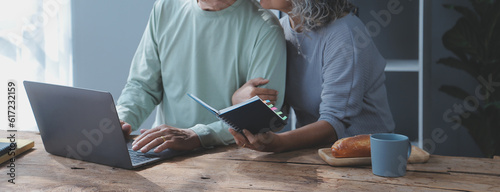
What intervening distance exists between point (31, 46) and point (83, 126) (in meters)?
1.81

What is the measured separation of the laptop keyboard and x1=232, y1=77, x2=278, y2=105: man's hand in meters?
0.43

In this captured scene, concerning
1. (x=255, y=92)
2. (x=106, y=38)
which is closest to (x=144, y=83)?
(x=255, y=92)

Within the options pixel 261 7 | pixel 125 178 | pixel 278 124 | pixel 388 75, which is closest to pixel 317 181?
pixel 278 124

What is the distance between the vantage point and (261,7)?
194 cm

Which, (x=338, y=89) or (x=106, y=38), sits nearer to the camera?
(x=338, y=89)

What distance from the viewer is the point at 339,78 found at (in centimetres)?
175

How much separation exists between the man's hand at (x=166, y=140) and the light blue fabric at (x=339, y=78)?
0.47m

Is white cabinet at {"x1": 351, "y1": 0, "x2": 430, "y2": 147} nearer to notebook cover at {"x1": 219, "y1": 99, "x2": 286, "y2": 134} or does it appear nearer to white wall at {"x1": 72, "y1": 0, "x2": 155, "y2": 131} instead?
white wall at {"x1": 72, "y1": 0, "x2": 155, "y2": 131}

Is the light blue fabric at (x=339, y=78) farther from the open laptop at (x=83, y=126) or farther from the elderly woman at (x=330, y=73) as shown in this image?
the open laptop at (x=83, y=126)

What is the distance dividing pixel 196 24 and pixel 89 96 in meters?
0.74

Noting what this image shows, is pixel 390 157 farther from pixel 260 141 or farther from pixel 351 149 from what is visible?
pixel 260 141

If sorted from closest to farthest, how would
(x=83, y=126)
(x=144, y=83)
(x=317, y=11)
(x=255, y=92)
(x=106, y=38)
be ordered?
(x=83, y=126)
(x=255, y=92)
(x=317, y=11)
(x=144, y=83)
(x=106, y=38)

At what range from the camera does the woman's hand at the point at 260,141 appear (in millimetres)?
1410

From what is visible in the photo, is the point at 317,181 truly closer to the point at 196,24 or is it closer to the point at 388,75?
the point at 196,24
